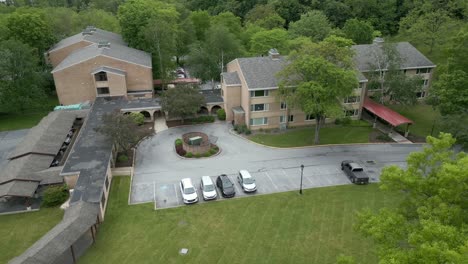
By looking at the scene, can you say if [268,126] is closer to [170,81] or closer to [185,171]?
[185,171]

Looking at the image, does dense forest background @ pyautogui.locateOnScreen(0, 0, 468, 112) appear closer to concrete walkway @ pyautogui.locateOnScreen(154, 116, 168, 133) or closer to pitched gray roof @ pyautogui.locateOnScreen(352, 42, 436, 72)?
pitched gray roof @ pyautogui.locateOnScreen(352, 42, 436, 72)

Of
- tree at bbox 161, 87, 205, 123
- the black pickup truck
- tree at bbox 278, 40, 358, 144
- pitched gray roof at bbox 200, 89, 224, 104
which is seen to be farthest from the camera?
pitched gray roof at bbox 200, 89, 224, 104

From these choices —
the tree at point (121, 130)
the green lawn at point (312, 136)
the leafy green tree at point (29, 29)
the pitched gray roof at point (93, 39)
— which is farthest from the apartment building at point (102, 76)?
the green lawn at point (312, 136)

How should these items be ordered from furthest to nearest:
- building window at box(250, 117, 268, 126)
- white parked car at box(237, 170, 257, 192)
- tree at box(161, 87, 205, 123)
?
building window at box(250, 117, 268, 126) → tree at box(161, 87, 205, 123) → white parked car at box(237, 170, 257, 192)

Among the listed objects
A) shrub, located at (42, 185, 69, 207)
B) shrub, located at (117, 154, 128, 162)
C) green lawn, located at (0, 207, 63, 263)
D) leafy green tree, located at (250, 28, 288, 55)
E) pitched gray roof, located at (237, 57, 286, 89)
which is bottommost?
green lawn, located at (0, 207, 63, 263)

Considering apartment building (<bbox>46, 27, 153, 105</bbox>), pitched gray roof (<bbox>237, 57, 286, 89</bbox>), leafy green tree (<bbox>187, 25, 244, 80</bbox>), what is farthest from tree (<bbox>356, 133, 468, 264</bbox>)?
apartment building (<bbox>46, 27, 153, 105</bbox>)

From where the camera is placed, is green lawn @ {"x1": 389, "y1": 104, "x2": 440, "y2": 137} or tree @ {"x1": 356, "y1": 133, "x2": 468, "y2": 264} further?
green lawn @ {"x1": 389, "y1": 104, "x2": 440, "y2": 137}
